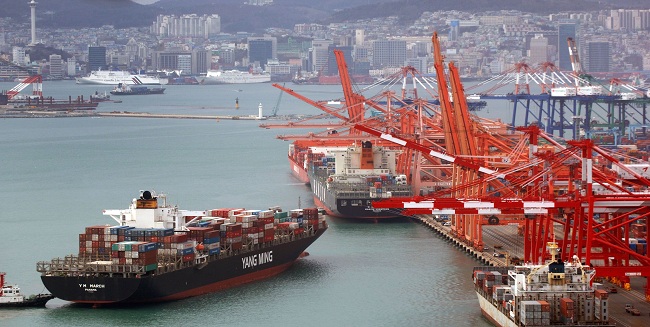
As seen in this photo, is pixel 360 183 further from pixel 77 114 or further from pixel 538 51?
pixel 538 51

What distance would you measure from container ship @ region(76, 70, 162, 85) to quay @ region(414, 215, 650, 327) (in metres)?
134

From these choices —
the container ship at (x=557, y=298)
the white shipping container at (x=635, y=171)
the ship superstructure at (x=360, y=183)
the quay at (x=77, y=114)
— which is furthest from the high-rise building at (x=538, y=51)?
the container ship at (x=557, y=298)

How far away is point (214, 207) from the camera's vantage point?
1986 inches

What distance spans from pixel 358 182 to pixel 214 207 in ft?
15.5

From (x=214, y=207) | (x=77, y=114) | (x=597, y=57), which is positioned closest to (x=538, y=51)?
(x=597, y=57)

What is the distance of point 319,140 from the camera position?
216 feet

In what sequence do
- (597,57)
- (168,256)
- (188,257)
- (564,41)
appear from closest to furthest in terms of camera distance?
(168,256), (188,257), (597,57), (564,41)

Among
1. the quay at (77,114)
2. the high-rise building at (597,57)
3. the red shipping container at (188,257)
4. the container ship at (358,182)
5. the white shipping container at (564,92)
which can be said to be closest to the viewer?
the red shipping container at (188,257)

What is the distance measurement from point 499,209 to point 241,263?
264 inches

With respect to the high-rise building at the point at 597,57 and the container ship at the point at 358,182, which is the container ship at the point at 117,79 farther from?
the container ship at the point at 358,182

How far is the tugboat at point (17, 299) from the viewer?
32625 millimetres

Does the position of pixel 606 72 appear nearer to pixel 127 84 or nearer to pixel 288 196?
pixel 127 84

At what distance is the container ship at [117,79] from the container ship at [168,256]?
140850 millimetres

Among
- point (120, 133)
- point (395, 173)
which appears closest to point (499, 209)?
point (395, 173)
